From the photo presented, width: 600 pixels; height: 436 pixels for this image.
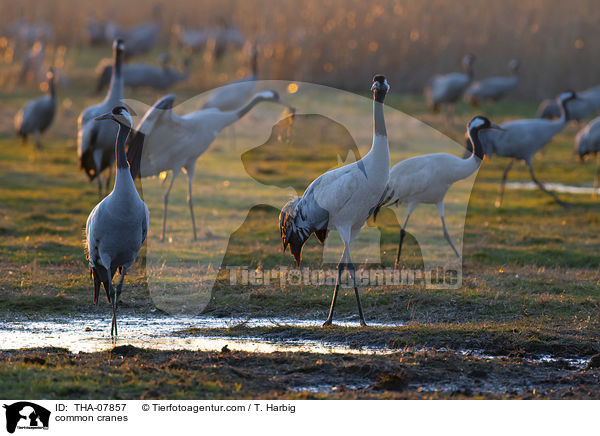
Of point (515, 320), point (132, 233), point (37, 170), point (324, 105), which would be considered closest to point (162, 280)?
point (132, 233)

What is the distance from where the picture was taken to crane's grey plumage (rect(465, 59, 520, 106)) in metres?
21.5

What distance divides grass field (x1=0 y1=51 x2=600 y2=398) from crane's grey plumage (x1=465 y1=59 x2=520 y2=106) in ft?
15.6

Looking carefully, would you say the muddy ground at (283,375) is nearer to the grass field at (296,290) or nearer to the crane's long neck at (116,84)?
the grass field at (296,290)

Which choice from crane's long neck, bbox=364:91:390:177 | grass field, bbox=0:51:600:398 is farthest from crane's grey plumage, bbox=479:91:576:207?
crane's long neck, bbox=364:91:390:177

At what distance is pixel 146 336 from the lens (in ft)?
22.1

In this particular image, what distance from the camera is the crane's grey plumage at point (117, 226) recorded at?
21.7 feet

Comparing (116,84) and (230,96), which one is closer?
(116,84)

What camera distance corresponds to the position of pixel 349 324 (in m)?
7.38

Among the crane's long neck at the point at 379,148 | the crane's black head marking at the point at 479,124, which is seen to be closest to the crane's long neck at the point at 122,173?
the crane's long neck at the point at 379,148

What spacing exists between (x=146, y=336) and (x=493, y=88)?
16.5 meters

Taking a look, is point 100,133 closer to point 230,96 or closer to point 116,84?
point 116,84

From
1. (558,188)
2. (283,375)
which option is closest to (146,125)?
(283,375)

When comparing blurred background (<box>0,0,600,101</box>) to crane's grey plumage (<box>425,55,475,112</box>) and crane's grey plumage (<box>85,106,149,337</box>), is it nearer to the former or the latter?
crane's grey plumage (<box>425,55,475,112</box>)
